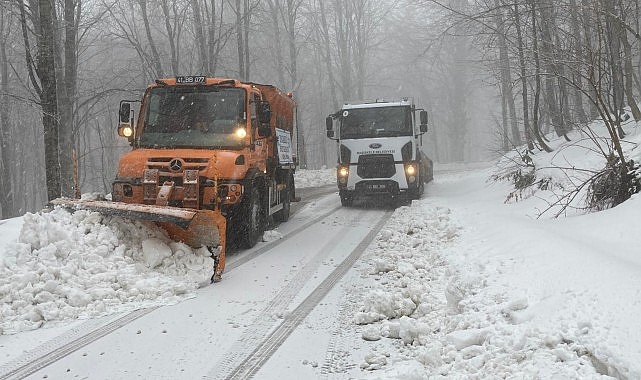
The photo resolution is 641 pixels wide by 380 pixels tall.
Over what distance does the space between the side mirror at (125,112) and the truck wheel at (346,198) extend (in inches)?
275

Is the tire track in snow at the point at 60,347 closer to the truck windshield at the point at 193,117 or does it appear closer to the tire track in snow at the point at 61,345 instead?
the tire track in snow at the point at 61,345

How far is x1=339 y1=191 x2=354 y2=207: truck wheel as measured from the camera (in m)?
14.7

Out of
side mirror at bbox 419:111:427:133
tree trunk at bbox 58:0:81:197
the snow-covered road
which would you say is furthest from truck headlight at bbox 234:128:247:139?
tree trunk at bbox 58:0:81:197

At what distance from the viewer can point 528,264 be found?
493 centimetres

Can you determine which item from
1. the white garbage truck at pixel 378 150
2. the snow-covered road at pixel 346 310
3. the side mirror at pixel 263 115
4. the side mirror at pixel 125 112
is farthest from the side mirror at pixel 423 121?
the side mirror at pixel 125 112

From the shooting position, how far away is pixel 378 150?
14078 millimetres

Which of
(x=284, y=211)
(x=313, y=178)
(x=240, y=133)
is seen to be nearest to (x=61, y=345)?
(x=240, y=133)

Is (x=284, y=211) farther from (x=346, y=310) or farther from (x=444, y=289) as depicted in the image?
(x=444, y=289)

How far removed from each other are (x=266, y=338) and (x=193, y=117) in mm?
5217

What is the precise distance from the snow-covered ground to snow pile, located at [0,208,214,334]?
14 millimetres

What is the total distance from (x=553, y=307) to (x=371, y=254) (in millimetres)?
4784

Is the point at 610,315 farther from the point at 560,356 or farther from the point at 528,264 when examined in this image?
the point at 528,264

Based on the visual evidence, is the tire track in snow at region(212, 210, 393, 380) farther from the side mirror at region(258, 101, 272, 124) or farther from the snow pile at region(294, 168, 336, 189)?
the snow pile at region(294, 168, 336, 189)

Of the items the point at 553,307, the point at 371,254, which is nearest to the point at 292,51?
the point at 371,254
